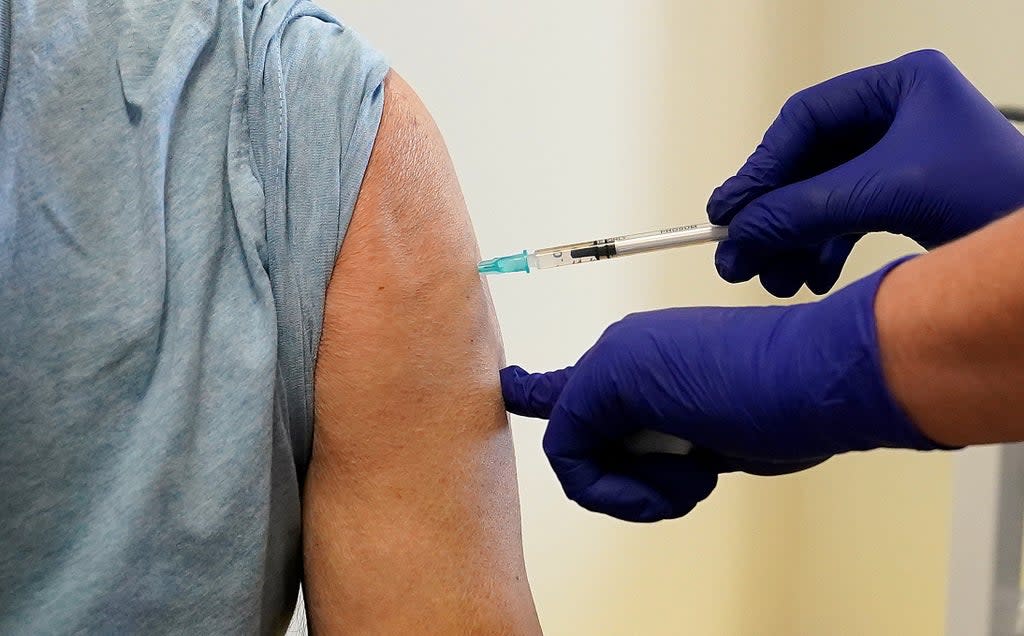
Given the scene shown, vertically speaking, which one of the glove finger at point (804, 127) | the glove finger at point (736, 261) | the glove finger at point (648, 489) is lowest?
the glove finger at point (648, 489)

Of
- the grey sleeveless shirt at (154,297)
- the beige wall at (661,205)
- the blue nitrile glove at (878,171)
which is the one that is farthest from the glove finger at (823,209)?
the beige wall at (661,205)

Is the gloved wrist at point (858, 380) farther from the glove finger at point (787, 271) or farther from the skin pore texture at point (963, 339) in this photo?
the glove finger at point (787, 271)

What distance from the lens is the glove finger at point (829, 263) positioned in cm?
93

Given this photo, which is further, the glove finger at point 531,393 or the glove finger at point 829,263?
the glove finger at point 829,263

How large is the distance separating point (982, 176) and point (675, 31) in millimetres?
999

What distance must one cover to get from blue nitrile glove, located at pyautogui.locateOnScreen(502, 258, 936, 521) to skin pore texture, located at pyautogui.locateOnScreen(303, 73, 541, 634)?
0.08m

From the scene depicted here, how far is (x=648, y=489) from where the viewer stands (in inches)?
30.5

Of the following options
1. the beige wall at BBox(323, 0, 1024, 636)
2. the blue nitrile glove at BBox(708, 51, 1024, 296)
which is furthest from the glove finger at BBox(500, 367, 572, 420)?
the beige wall at BBox(323, 0, 1024, 636)

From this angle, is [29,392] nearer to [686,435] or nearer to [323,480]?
A: [323,480]

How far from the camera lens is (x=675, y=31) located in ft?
5.45

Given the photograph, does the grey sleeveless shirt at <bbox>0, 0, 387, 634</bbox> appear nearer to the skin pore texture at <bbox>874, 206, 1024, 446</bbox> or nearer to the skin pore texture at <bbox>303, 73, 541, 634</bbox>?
the skin pore texture at <bbox>303, 73, 541, 634</bbox>

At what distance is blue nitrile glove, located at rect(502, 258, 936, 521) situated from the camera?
0.60 m

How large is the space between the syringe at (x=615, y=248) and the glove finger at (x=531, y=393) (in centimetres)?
10

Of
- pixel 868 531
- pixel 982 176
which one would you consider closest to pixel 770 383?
pixel 982 176
